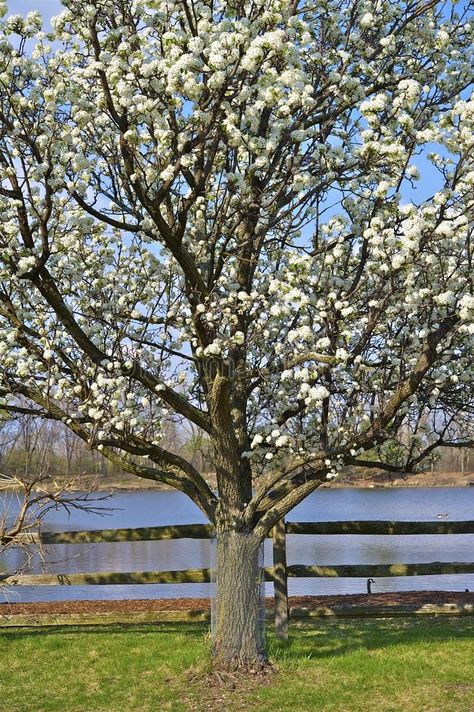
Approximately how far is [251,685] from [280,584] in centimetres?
176

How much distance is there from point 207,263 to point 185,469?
2.31 metres

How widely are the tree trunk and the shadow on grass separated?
46cm

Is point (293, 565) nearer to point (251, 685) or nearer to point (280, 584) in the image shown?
point (280, 584)

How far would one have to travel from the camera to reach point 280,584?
9031 millimetres

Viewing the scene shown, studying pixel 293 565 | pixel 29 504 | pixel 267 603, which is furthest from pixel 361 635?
pixel 29 504

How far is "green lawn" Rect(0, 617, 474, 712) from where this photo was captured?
273 inches

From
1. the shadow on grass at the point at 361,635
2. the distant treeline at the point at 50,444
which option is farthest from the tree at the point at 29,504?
the shadow on grass at the point at 361,635

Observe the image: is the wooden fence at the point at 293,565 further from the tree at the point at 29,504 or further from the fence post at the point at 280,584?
the tree at the point at 29,504

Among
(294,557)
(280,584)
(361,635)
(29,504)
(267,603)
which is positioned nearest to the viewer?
(29,504)

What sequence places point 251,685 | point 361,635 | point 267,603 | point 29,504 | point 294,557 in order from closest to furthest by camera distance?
point 251,685 < point 29,504 < point 361,635 < point 267,603 < point 294,557

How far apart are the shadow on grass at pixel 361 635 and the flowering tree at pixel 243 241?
0.84 m

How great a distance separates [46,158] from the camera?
276 inches

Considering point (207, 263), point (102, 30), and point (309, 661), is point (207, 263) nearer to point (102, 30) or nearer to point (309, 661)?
point (102, 30)

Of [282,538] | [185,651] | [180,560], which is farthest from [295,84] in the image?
[180,560]
